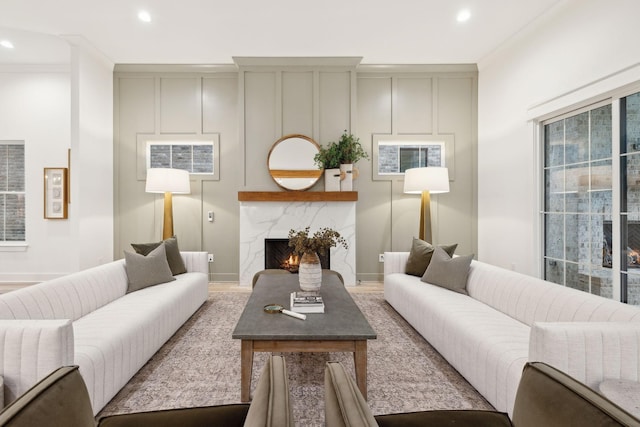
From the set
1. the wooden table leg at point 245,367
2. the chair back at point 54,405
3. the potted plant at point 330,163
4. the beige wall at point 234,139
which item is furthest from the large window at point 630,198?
the chair back at point 54,405

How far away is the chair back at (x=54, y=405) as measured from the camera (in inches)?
27.0

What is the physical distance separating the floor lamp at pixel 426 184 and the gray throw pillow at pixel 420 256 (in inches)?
33.1

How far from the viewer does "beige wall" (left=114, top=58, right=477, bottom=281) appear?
4648mm

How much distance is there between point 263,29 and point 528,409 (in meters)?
4.05

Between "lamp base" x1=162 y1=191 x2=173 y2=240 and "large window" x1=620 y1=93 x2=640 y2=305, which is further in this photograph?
A: "lamp base" x1=162 y1=191 x2=173 y2=240

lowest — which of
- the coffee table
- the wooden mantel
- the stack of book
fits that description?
the coffee table

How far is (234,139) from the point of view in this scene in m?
4.68

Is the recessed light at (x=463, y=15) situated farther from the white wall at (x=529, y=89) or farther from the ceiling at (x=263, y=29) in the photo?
the white wall at (x=529, y=89)

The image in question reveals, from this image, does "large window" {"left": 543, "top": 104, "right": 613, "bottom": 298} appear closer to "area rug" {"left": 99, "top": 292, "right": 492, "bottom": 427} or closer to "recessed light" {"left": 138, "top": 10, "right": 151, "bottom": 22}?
"area rug" {"left": 99, "top": 292, "right": 492, "bottom": 427}

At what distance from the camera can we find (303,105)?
4.52 metres

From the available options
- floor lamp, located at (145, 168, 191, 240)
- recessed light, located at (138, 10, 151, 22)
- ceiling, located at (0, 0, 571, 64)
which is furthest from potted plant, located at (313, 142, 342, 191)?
recessed light, located at (138, 10, 151, 22)

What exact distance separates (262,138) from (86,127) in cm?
216

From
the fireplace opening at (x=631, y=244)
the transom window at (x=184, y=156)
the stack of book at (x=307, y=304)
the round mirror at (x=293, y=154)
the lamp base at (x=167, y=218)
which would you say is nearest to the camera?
the stack of book at (x=307, y=304)

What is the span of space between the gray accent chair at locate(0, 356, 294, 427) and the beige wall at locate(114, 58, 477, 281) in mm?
3841
